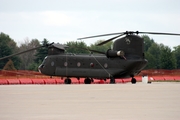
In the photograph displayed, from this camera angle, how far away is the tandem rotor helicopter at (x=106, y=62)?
166ft

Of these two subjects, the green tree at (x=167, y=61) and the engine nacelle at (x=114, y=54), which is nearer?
the engine nacelle at (x=114, y=54)

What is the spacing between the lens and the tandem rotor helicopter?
50.5 meters

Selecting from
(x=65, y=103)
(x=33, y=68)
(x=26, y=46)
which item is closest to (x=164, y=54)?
(x=33, y=68)

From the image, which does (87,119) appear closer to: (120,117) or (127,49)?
(120,117)

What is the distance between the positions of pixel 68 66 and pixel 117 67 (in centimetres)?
512

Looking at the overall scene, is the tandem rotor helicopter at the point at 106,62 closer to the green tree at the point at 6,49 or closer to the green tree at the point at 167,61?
the green tree at the point at 167,61

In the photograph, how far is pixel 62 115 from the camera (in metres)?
15.8

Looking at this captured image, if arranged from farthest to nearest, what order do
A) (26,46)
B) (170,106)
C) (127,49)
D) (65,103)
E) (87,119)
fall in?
1. (26,46)
2. (127,49)
3. (65,103)
4. (170,106)
5. (87,119)

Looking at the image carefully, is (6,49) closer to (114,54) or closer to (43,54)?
(43,54)

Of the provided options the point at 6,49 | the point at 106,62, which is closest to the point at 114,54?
the point at 106,62

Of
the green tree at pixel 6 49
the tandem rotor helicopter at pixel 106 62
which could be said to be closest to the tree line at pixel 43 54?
the green tree at pixel 6 49

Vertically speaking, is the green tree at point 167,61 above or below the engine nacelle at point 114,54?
above

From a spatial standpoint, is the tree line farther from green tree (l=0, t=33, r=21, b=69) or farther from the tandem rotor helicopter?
the tandem rotor helicopter

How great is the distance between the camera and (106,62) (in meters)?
A: 52.4
